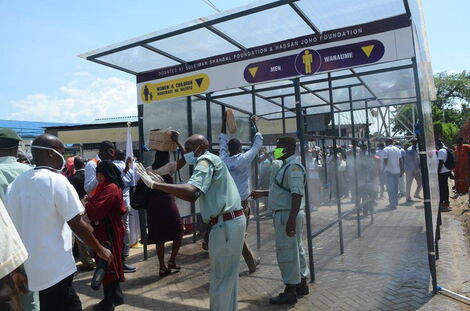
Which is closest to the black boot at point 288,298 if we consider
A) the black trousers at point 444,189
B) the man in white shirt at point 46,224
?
the man in white shirt at point 46,224

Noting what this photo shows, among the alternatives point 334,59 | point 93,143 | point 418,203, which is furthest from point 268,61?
point 93,143

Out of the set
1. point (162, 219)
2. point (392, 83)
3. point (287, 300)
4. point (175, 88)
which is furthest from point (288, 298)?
point (392, 83)

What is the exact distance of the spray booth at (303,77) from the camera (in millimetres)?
4387

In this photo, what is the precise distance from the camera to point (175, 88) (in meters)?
6.30

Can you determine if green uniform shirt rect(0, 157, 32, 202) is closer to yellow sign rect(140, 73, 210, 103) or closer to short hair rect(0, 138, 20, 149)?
short hair rect(0, 138, 20, 149)

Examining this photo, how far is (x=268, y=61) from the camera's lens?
523 centimetres

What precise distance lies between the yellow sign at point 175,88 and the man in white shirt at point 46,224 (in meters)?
3.46

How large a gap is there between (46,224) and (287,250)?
260 cm

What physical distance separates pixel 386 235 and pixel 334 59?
4313 mm

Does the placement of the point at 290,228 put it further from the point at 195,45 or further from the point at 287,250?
the point at 195,45

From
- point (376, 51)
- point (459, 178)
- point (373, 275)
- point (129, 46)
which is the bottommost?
point (373, 275)

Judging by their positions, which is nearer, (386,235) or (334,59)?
(334,59)

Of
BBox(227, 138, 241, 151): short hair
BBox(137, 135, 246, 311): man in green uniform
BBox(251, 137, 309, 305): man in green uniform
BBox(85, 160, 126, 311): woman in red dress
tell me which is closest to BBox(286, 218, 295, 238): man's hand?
BBox(251, 137, 309, 305): man in green uniform

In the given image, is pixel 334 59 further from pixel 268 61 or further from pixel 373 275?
pixel 373 275
